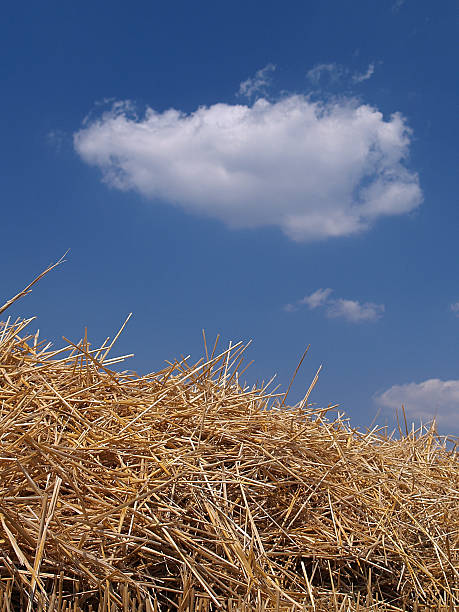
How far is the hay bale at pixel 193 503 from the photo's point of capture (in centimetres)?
159

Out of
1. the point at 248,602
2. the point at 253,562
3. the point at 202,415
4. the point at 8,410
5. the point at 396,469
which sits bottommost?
the point at 248,602

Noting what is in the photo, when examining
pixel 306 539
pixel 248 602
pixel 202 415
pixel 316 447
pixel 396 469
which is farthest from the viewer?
pixel 396 469

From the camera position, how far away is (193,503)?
1852 mm

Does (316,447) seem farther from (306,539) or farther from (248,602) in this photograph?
(248,602)

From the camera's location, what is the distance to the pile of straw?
1586mm

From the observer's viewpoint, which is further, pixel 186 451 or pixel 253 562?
pixel 186 451

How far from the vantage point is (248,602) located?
1.58 meters

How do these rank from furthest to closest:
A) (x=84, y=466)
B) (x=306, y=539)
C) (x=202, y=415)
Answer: (x=202, y=415) → (x=306, y=539) → (x=84, y=466)

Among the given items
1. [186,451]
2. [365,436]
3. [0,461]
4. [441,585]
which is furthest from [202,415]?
[365,436]

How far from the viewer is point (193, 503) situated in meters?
1.85

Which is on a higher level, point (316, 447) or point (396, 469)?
point (396, 469)

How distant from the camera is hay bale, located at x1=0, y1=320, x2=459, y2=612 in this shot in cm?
159

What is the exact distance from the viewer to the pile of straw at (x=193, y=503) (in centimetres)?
159

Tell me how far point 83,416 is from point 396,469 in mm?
1386
